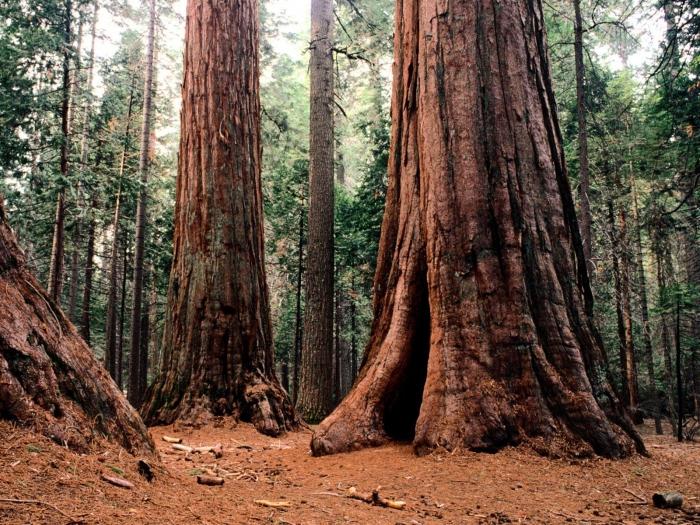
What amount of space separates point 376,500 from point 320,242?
846cm

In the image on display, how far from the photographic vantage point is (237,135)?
742 centimetres

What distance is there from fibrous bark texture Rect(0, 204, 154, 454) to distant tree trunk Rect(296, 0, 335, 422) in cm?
790

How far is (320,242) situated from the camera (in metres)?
11.2

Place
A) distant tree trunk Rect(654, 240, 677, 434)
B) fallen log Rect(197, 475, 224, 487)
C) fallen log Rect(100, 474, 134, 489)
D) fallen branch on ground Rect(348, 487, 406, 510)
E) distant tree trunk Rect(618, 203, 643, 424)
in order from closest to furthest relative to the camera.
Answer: fallen log Rect(100, 474, 134, 489)
fallen branch on ground Rect(348, 487, 406, 510)
fallen log Rect(197, 475, 224, 487)
distant tree trunk Rect(654, 240, 677, 434)
distant tree trunk Rect(618, 203, 643, 424)

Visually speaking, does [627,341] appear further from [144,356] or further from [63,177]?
[144,356]

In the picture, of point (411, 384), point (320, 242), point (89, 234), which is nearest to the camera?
point (411, 384)

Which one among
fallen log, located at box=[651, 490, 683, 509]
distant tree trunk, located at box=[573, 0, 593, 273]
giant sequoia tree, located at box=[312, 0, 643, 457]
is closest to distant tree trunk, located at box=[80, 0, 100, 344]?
distant tree trunk, located at box=[573, 0, 593, 273]

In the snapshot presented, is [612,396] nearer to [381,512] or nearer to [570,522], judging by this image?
[570,522]

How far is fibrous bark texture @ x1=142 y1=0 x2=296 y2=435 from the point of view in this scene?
21.7 ft

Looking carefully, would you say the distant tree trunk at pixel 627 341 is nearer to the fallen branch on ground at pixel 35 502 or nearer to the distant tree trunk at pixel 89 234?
the fallen branch on ground at pixel 35 502

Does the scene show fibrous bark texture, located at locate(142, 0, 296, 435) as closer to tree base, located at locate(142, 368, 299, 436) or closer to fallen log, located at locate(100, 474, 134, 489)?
tree base, located at locate(142, 368, 299, 436)

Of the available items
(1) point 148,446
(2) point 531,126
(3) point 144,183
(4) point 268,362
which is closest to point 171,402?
(4) point 268,362

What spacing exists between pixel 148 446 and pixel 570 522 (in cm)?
235

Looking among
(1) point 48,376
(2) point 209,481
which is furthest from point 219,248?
(1) point 48,376
